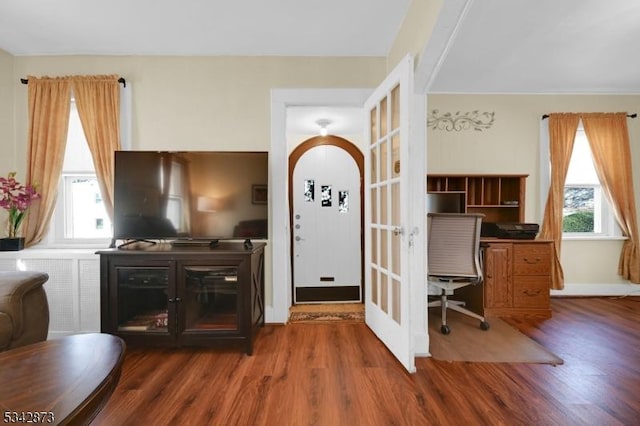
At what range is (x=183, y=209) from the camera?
246cm

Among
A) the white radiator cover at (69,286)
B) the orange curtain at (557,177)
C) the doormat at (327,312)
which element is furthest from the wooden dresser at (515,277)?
the white radiator cover at (69,286)

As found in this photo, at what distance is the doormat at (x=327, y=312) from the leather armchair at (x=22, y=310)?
1.89 meters

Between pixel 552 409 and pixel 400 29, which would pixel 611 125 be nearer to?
pixel 400 29

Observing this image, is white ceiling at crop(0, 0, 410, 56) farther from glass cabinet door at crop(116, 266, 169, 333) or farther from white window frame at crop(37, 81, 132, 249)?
glass cabinet door at crop(116, 266, 169, 333)

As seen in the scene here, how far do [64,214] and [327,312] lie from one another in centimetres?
278

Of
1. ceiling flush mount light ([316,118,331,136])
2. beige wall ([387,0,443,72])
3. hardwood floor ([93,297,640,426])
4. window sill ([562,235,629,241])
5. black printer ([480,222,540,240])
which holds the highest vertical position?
beige wall ([387,0,443,72])

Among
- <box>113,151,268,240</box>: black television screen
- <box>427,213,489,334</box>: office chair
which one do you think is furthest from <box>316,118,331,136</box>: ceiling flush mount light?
<box>427,213,489,334</box>: office chair

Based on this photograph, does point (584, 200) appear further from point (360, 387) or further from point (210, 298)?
point (210, 298)

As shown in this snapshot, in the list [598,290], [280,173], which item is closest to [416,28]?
[280,173]

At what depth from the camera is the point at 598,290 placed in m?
3.78

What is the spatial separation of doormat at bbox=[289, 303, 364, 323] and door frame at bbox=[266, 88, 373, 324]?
33 cm

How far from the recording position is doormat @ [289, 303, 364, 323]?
3076 mm

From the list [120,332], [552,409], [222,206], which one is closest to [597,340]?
[552,409]

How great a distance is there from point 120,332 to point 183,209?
1012 millimetres
